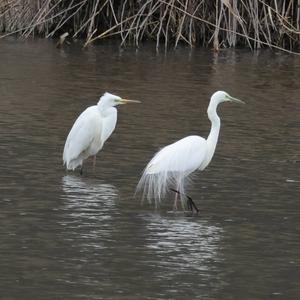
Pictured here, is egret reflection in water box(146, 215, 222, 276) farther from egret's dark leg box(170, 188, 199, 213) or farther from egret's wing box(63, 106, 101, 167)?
egret's wing box(63, 106, 101, 167)

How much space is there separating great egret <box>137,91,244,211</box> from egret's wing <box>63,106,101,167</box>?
1369mm

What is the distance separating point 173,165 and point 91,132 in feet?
6.87

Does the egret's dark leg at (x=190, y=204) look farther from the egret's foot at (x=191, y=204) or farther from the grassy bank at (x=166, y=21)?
the grassy bank at (x=166, y=21)

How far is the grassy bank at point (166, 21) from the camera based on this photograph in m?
21.8

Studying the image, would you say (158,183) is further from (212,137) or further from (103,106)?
(103,106)

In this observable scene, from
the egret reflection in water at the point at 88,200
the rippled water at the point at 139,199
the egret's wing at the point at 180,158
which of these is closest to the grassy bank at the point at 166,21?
the rippled water at the point at 139,199

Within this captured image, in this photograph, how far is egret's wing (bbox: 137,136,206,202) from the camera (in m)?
9.27

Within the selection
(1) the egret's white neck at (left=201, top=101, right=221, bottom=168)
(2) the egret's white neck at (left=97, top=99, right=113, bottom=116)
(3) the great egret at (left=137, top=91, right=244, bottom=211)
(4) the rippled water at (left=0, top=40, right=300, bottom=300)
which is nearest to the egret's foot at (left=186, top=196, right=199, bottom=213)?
(3) the great egret at (left=137, top=91, right=244, bottom=211)

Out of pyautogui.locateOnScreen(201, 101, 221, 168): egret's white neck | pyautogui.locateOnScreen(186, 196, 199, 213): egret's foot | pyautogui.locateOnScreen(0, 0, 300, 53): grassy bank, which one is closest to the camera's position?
pyautogui.locateOnScreen(186, 196, 199, 213): egret's foot

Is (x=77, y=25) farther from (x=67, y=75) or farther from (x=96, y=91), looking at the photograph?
(x=96, y=91)

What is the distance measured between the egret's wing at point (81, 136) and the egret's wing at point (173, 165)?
4.74 ft

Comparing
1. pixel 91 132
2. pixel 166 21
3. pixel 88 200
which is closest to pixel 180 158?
pixel 88 200

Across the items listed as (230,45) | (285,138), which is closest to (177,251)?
(285,138)

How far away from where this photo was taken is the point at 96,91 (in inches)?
646
